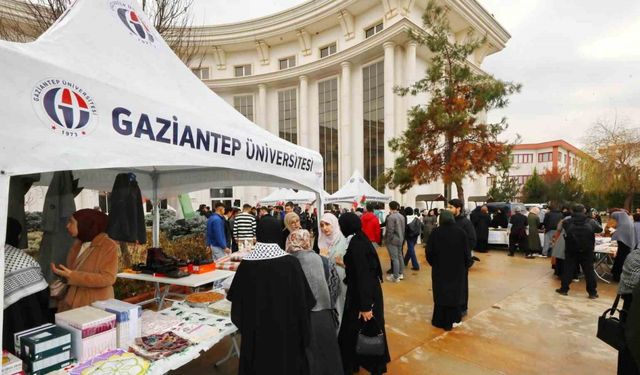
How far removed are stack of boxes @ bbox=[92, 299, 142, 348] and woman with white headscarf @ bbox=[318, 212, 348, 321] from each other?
Result: 1730mm

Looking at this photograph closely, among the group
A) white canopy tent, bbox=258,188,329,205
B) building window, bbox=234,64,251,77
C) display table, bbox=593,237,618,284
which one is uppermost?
building window, bbox=234,64,251,77

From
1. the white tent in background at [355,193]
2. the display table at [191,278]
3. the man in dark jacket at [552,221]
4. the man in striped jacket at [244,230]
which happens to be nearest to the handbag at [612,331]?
the display table at [191,278]

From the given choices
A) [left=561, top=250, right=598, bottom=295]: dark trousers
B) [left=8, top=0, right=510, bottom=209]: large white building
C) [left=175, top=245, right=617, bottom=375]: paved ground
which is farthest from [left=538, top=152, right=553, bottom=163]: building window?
[left=561, top=250, right=598, bottom=295]: dark trousers

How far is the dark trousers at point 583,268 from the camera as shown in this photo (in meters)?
5.89

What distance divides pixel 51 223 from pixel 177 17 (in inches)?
235

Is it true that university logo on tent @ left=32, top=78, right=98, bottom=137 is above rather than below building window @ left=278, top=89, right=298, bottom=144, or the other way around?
below

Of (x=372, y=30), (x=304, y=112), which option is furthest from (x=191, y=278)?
(x=372, y=30)

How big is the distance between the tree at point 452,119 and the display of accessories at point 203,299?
10202mm

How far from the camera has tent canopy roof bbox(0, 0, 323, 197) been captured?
5.32ft

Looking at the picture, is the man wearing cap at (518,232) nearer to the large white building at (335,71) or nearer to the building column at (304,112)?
the large white building at (335,71)

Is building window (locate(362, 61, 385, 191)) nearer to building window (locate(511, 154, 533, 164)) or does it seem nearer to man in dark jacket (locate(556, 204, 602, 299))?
man in dark jacket (locate(556, 204, 602, 299))

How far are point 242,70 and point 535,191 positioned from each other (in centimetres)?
3483

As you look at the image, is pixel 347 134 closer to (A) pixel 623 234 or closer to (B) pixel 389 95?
(B) pixel 389 95

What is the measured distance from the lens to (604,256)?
7.81 meters
